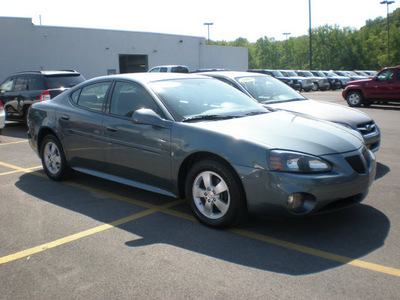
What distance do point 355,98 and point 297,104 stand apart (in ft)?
40.1

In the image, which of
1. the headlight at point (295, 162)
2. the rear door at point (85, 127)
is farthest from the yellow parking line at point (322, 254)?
the rear door at point (85, 127)

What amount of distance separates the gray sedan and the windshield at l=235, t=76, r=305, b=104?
2.30m

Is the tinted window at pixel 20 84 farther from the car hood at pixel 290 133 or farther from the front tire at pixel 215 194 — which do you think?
the front tire at pixel 215 194

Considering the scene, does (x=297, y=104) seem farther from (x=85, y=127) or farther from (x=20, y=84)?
(x=20, y=84)

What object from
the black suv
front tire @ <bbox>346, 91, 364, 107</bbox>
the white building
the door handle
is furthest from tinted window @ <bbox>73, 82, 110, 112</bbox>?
the white building

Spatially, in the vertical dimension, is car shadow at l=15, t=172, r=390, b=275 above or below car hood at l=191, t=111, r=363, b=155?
below

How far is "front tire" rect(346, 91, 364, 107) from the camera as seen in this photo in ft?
60.6

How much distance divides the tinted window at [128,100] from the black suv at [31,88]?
7.10m

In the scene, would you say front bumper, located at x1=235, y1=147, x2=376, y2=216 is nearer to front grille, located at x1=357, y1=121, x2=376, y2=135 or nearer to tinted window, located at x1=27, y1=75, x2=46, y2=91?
front grille, located at x1=357, y1=121, x2=376, y2=135

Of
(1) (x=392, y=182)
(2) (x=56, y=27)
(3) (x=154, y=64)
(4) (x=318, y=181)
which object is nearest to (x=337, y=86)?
(3) (x=154, y=64)

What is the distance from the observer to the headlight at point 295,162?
3.86 m

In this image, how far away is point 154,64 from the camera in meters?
37.8

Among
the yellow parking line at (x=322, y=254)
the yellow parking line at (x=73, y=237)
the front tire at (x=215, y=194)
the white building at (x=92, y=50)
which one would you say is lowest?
the yellow parking line at (x=322, y=254)

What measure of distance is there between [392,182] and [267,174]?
286cm
